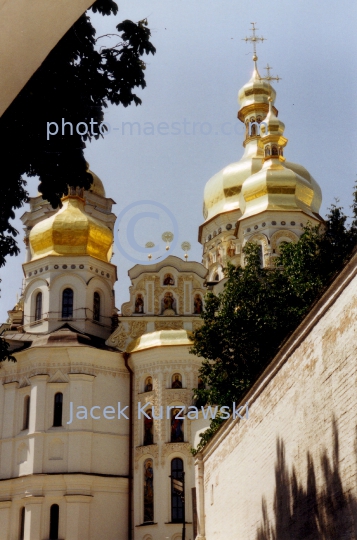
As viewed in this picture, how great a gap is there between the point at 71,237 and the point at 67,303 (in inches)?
123

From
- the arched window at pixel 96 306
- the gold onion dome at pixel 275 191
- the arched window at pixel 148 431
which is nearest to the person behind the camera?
the arched window at pixel 148 431

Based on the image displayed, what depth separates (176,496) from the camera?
28297mm

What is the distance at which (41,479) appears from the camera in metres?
28.3

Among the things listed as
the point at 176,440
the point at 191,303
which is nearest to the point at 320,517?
the point at 176,440

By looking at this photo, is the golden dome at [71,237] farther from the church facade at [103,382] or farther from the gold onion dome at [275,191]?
the gold onion dome at [275,191]

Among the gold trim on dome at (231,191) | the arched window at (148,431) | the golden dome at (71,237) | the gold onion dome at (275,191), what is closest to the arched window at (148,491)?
the arched window at (148,431)

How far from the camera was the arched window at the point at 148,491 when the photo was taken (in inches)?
1118

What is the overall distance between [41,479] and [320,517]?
20459mm

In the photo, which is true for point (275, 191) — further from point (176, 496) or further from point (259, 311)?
point (259, 311)

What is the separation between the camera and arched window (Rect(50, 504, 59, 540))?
27.8 meters

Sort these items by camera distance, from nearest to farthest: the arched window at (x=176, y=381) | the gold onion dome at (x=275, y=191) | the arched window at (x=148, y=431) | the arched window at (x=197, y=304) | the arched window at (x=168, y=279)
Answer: the arched window at (x=148, y=431), the arched window at (x=176, y=381), the arched window at (x=197, y=304), the arched window at (x=168, y=279), the gold onion dome at (x=275, y=191)

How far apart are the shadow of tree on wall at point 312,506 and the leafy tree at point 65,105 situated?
469 cm

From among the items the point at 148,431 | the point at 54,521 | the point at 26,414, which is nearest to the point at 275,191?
the point at 148,431

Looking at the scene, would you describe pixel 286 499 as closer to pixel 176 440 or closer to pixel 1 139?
pixel 1 139
